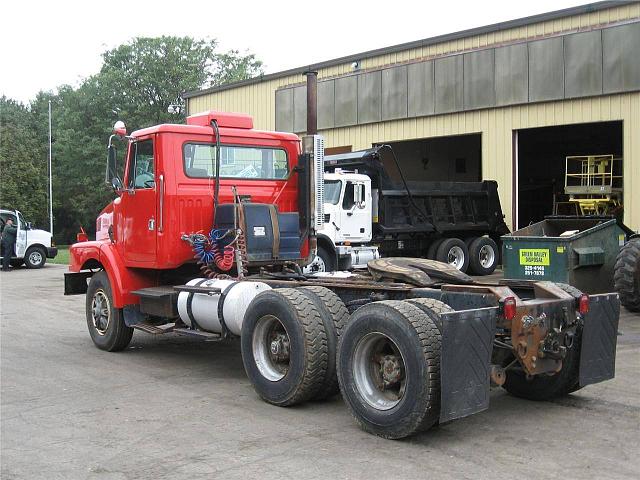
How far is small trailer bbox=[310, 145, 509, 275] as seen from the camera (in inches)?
693

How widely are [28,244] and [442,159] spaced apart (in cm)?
1725

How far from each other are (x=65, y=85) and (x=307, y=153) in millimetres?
68120

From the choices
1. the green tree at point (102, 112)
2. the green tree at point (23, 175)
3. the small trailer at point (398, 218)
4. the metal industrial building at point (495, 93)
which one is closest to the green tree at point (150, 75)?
the green tree at point (102, 112)

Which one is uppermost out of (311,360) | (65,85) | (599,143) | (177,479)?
(65,85)

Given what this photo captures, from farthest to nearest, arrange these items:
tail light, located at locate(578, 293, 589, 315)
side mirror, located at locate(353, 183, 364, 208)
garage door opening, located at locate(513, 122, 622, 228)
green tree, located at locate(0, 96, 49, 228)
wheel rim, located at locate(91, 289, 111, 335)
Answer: green tree, located at locate(0, 96, 49, 228) < garage door opening, located at locate(513, 122, 622, 228) < side mirror, located at locate(353, 183, 364, 208) < wheel rim, located at locate(91, 289, 111, 335) < tail light, located at locate(578, 293, 589, 315)

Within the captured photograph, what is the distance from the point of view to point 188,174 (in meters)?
8.70

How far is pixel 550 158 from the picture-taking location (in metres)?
33.9

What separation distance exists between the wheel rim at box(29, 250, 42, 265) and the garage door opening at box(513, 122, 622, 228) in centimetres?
1800

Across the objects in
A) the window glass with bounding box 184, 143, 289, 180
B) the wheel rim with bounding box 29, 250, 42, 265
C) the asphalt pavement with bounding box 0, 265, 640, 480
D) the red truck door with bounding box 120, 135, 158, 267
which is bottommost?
the asphalt pavement with bounding box 0, 265, 640, 480

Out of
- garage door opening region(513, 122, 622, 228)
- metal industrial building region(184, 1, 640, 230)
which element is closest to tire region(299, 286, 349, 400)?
metal industrial building region(184, 1, 640, 230)

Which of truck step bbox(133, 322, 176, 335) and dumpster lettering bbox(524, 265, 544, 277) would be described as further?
dumpster lettering bbox(524, 265, 544, 277)

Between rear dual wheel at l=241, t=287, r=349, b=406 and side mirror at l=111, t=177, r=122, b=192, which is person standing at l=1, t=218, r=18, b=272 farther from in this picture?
rear dual wheel at l=241, t=287, r=349, b=406

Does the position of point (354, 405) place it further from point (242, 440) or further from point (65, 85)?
point (65, 85)

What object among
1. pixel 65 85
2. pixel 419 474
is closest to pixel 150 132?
pixel 419 474
